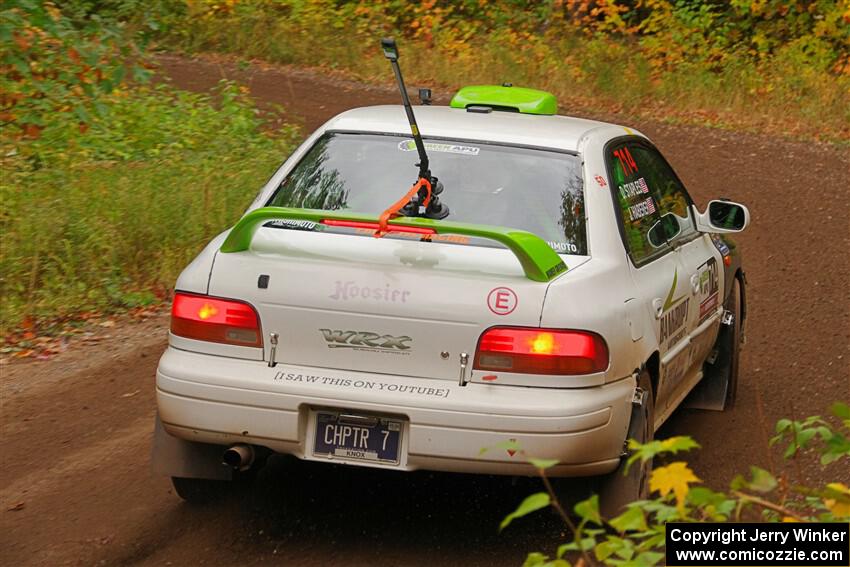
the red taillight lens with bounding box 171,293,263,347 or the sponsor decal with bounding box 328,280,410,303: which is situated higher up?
the sponsor decal with bounding box 328,280,410,303

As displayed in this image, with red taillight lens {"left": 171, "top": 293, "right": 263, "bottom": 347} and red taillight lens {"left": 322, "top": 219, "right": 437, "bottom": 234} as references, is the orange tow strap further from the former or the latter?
red taillight lens {"left": 171, "top": 293, "right": 263, "bottom": 347}

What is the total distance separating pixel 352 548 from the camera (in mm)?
5332

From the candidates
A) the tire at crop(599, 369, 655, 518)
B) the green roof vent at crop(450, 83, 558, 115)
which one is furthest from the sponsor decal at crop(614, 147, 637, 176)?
the tire at crop(599, 369, 655, 518)

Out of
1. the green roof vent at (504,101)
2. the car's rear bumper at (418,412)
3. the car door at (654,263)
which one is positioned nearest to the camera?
the car's rear bumper at (418,412)

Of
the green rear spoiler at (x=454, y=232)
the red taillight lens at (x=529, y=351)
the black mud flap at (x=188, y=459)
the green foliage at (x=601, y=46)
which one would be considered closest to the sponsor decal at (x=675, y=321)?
the green rear spoiler at (x=454, y=232)

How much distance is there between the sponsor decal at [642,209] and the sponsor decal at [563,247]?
561mm

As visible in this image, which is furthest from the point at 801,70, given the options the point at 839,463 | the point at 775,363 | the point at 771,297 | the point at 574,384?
the point at 574,384

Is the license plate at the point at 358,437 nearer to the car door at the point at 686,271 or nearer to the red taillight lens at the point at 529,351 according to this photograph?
the red taillight lens at the point at 529,351

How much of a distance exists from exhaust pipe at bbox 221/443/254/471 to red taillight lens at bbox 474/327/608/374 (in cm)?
93

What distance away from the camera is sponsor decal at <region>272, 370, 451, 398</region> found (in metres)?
4.87

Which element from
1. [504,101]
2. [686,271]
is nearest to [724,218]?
[686,271]

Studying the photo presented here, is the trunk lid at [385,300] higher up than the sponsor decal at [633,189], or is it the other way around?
the sponsor decal at [633,189]

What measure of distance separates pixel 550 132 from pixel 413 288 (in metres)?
1.38

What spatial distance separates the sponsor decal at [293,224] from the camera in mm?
5320
